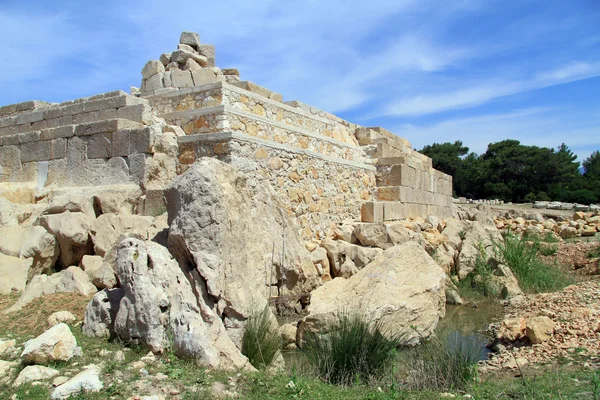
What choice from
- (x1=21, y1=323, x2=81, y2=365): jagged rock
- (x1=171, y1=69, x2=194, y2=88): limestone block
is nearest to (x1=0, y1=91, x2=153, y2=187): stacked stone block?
(x1=171, y1=69, x2=194, y2=88): limestone block

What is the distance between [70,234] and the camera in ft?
21.6

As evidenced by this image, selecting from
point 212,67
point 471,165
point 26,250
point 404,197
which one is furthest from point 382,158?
point 471,165

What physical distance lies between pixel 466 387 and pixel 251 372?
176cm

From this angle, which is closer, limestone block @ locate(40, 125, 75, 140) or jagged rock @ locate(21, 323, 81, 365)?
jagged rock @ locate(21, 323, 81, 365)

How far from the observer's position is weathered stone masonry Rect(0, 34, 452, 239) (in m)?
7.84

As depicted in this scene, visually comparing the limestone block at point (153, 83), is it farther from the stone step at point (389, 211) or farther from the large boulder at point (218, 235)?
the large boulder at point (218, 235)

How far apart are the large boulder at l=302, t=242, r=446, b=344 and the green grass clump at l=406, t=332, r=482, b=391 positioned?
100 centimetres

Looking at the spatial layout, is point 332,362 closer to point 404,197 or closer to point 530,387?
point 530,387

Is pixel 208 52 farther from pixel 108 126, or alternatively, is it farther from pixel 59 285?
pixel 59 285

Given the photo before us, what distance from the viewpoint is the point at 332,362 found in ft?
15.2

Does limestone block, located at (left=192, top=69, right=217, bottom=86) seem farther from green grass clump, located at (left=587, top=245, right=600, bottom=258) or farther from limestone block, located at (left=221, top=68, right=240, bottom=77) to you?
green grass clump, located at (left=587, top=245, right=600, bottom=258)

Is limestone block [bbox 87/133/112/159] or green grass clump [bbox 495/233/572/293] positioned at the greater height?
limestone block [bbox 87/133/112/159]

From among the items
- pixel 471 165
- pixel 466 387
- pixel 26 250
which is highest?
pixel 471 165

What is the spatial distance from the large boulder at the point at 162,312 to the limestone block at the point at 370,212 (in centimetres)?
648
